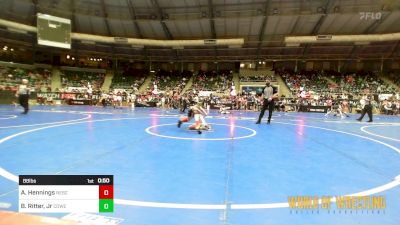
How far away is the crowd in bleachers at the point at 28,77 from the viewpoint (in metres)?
38.4

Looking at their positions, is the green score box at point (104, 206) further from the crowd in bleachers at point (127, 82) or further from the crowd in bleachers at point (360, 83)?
the crowd in bleachers at point (127, 82)

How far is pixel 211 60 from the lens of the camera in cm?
4716

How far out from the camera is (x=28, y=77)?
1634 inches

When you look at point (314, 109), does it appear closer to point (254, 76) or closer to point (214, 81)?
point (254, 76)

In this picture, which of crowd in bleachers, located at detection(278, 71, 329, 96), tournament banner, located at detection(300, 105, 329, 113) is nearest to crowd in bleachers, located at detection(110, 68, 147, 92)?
crowd in bleachers, located at detection(278, 71, 329, 96)

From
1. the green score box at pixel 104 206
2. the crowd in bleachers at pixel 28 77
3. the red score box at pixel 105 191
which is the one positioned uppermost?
the crowd in bleachers at pixel 28 77

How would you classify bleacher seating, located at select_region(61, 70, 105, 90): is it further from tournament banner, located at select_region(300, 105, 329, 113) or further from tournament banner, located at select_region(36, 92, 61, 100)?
tournament banner, located at select_region(300, 105, 329, 113)

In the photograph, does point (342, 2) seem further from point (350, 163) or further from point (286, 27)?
point (350, 163)
